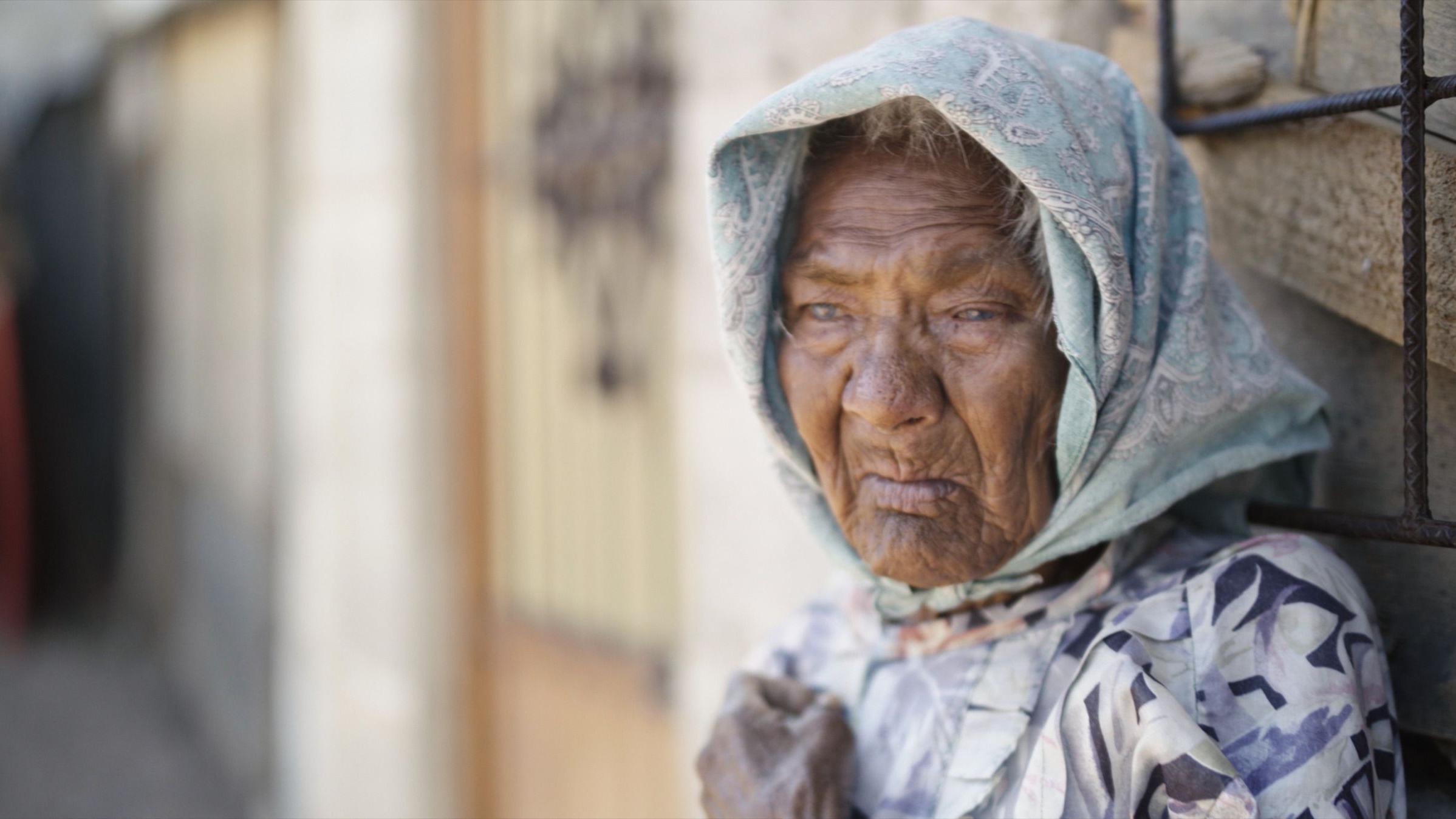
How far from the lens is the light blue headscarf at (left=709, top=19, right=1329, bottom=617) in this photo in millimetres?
1115

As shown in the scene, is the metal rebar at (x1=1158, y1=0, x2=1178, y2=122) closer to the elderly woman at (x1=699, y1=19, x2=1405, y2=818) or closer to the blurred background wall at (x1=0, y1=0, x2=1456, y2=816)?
the blurred background wall at (x1=0, y1=0, x2=1456, y2=816)

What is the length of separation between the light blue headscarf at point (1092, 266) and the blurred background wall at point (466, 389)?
30cm

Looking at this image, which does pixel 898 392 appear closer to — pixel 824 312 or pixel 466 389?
pixel 824 312

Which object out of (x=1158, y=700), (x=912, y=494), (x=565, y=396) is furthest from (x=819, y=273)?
(x=565, y=396)

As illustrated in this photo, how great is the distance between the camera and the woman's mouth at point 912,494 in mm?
1252

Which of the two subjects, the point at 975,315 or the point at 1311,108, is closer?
the point at 975,315

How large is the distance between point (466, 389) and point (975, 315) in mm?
A: 2894

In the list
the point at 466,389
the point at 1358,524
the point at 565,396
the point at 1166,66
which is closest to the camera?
the point at 1358,524

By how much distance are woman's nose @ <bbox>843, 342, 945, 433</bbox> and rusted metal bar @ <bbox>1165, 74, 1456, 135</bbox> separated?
2.13 feet

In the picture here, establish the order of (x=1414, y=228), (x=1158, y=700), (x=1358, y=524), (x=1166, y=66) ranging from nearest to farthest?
(x=1158, y=700) → (x=1414, y=228) → (x=1358, y=524) → (x=1166, y=66)

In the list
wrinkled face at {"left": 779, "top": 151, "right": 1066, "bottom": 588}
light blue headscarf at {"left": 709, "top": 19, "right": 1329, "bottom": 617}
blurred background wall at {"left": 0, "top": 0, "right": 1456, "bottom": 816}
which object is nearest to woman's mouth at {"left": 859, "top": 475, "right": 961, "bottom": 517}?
wrinkled face at {"left": 779, "top": 151, "right": 1066, "bottom": 588}

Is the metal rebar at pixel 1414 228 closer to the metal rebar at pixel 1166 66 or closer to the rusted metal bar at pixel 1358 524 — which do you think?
the rusted metal bar at pixel 1358 524

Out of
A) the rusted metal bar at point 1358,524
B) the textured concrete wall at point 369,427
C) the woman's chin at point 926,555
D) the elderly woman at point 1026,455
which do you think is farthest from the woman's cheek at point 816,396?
the textured concrete wall at point 369,427

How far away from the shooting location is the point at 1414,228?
1171mm
